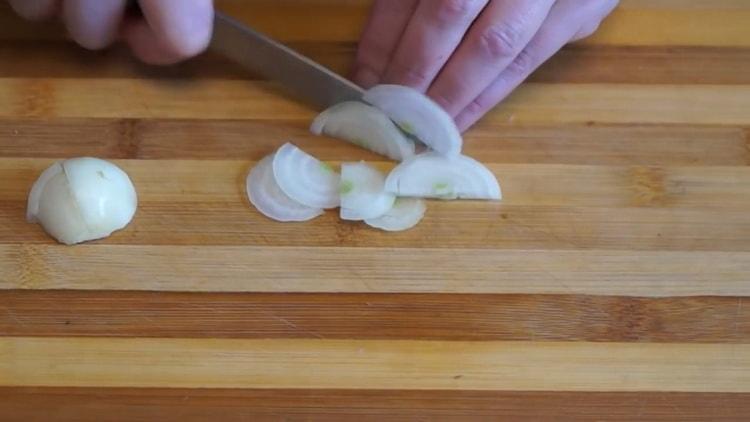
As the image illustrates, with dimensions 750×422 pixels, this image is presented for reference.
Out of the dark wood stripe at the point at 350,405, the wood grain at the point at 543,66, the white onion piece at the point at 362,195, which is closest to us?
the dark wood stripe at the point at 350,405

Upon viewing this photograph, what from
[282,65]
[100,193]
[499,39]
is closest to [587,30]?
[499,39]

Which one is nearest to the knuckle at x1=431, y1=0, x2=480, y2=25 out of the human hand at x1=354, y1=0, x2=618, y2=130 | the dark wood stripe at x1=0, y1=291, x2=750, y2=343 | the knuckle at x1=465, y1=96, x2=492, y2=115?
the human hand at x1=354, y1=0, x2=618, y2=130

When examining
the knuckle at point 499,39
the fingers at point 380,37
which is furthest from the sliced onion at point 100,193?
the knuckle at point 499,39

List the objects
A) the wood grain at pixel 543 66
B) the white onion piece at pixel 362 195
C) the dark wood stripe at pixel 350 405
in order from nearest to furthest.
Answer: the dark wood stripe at pixel 350 405 < the white onion piece at pixel 362 195 < the wood grain at pixel 543 66

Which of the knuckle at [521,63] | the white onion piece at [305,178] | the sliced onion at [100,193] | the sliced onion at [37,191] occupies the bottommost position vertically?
the sliced onion at [37,191]

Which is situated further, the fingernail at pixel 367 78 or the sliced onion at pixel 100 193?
the fingernail at pixel 367 78

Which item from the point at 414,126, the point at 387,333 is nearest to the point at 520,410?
the point at 387,333

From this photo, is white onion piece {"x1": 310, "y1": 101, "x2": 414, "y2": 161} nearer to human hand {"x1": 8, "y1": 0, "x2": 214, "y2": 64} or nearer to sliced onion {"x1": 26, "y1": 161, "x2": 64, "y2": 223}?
human hand {"x1": 8, "y1": 0, "x2": 214, "y2": 64}

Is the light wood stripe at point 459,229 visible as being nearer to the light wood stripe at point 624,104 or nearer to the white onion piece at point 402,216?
the white onion piece at point 402,216
